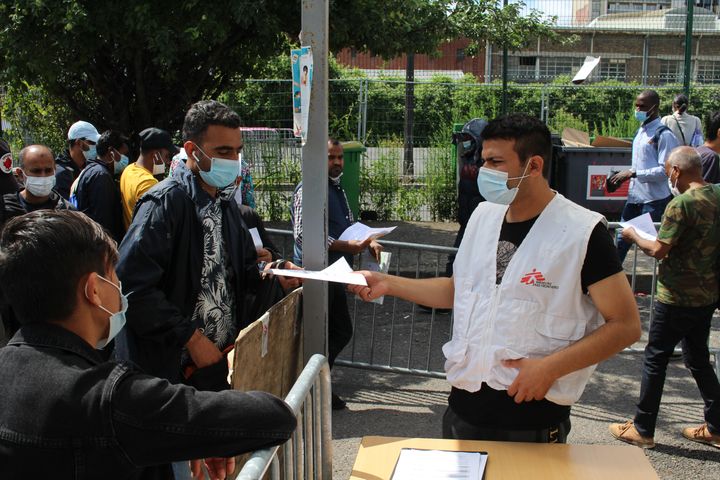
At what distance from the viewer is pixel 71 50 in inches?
286

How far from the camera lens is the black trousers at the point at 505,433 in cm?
273

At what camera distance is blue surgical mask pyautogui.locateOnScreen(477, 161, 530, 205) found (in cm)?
279

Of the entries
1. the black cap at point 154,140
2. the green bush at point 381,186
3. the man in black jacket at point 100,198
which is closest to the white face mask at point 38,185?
the man in black jacket at point 100,198

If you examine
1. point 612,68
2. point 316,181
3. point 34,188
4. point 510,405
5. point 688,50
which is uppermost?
point 612,68

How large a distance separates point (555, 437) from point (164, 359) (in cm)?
155

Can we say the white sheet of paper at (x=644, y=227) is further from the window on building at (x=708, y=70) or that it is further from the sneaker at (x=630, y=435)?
the window on building at (x=708, y=70)

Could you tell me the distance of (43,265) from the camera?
64.9 inches

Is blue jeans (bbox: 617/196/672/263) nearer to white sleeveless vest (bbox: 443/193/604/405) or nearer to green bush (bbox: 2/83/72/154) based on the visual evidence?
white sleeveless vest (bbox: 443/193/604/405)

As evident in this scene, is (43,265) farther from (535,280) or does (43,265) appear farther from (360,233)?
(360,233)

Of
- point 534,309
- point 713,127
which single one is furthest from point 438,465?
point 713,127

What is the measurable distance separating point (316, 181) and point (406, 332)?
4467 millimetres

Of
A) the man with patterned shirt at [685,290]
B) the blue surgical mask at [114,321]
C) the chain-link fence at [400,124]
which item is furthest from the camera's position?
the chain-link fence at [400,124]

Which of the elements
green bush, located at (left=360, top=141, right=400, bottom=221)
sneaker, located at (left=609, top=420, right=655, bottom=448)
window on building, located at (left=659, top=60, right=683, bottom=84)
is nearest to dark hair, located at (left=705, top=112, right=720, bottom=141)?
sneaker, located at (left=609, top=420, right=655, bottom=448)

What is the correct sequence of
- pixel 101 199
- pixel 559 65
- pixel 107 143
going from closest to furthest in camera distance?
pixel 101 199 < pixel 107 143 < pixel 559 65
